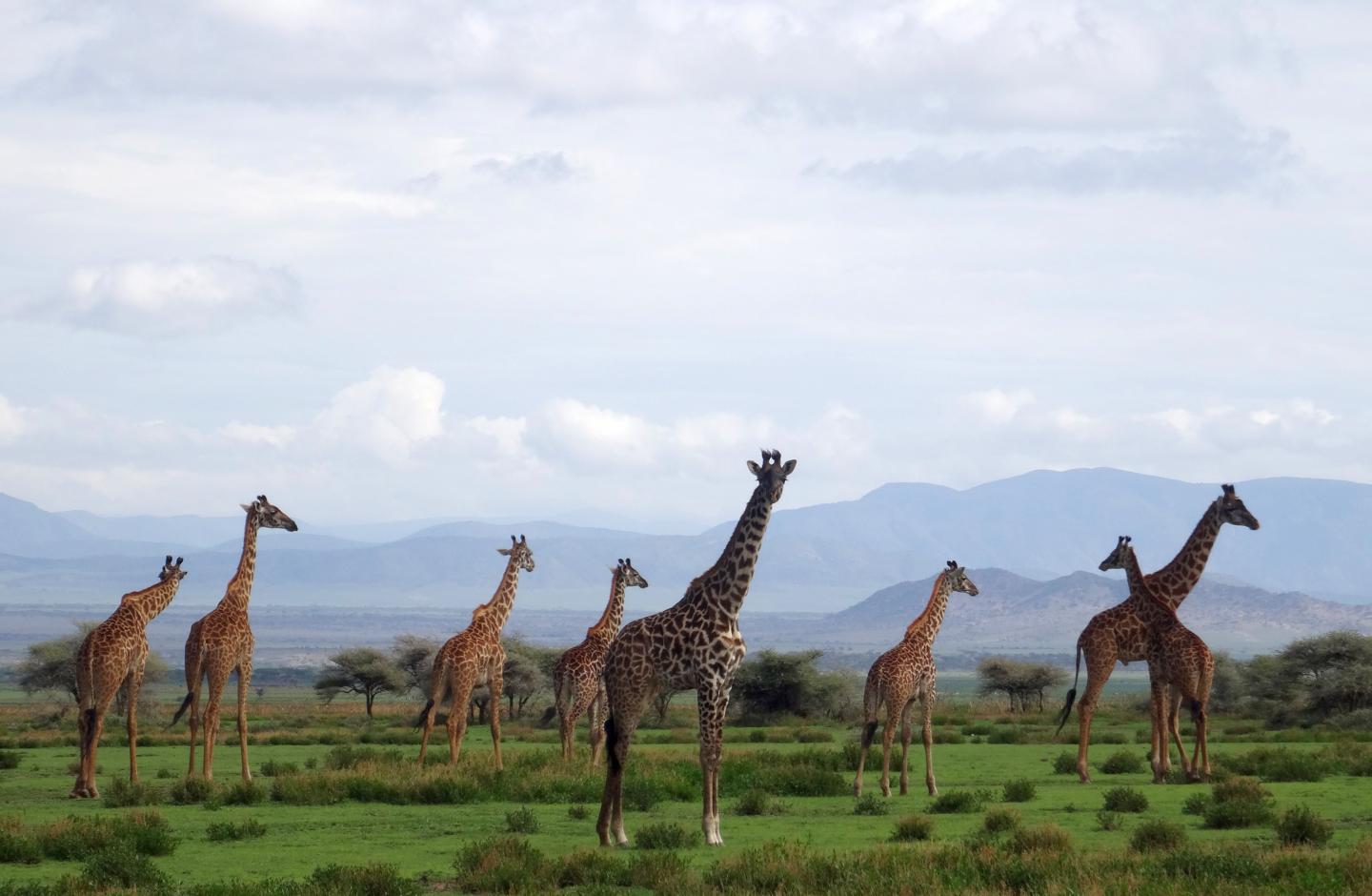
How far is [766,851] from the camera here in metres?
15.1

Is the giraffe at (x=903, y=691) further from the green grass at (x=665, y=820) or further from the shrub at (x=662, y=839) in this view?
the shrub at (x=662, y=839)

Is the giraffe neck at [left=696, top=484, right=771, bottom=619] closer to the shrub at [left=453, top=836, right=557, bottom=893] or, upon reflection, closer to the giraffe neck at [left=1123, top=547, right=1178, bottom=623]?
the shrub at [left=453, top=836, right=557, bottom=893]

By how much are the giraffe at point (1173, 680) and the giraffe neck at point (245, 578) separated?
1297cm

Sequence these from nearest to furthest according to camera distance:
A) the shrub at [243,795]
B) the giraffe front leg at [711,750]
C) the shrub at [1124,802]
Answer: the giraffe front leg at [711,750] → the shrub at [1124,802] → the shrub at [243,795]

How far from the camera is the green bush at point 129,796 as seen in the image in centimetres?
2166

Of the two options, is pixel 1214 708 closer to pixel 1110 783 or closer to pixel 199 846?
pixel 1110 783

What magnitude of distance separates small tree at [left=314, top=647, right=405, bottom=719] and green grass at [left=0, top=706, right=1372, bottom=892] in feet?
108

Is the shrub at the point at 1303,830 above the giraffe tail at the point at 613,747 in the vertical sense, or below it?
below

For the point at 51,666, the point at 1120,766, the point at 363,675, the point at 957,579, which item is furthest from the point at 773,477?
the point at 51,666

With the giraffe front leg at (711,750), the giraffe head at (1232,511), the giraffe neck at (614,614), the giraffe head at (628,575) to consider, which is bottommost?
the giraffe front leg at (711,750)

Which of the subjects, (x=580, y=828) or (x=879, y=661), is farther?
(x=879, y=661)

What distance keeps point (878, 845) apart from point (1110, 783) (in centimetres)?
934

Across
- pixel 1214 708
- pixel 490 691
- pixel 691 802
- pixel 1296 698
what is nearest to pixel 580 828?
pixel 691 802

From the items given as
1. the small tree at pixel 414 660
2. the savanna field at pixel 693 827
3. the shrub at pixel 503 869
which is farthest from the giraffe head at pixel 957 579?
the small tree at pixel 414 660
